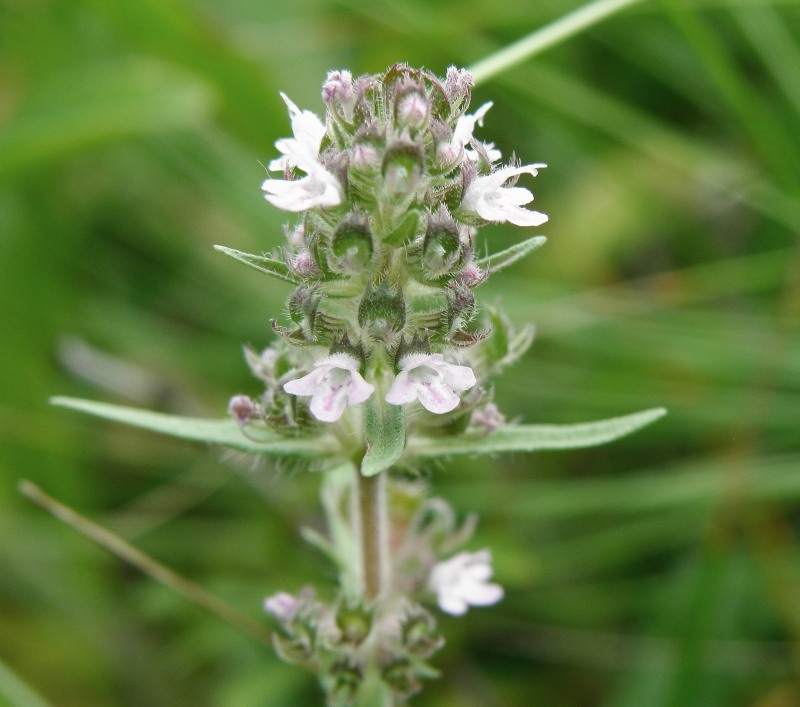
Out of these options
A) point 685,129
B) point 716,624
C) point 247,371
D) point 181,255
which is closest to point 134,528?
point 247,371

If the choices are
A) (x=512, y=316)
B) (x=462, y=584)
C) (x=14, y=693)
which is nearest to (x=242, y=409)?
(x=462, y=584)

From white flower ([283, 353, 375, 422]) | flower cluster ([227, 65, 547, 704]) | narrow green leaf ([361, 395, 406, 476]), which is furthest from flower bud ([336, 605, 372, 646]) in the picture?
white flower ([283, 353, 375, 422])

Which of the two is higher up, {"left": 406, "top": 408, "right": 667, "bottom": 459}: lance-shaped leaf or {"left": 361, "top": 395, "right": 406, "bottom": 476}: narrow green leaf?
{"left": 406, "top": 408, "right": 667, "bottom": 459}: lance-shaped leaf

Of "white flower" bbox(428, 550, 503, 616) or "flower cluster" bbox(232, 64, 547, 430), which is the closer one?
"flower cluster" bbox(232, 64, 547, 430)

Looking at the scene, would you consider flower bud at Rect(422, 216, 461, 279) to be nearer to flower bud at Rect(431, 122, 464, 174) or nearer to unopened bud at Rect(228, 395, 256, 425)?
flower bud at Rect(431, 122, 464, 174)

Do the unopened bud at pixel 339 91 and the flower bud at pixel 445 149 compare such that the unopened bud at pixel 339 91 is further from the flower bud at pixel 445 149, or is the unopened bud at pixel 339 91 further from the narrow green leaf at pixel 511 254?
the narrow green leaf at pixel 511 254

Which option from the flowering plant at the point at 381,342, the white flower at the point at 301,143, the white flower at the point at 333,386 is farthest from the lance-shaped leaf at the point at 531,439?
the white flower at the point at 301,143

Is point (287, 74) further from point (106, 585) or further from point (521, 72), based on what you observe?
point (106, 585)

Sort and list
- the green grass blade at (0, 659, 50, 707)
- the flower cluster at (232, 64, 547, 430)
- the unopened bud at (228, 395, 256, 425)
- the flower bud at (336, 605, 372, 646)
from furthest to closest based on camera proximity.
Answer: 1. the green grass blade at (0, 659, 50, 707)
2. the flower bud at (336, 605, 372, 646)
3. the unopened bud at (228, 395, 256, 425)
4. the flower cluster at (232, 64, 547, 430)
